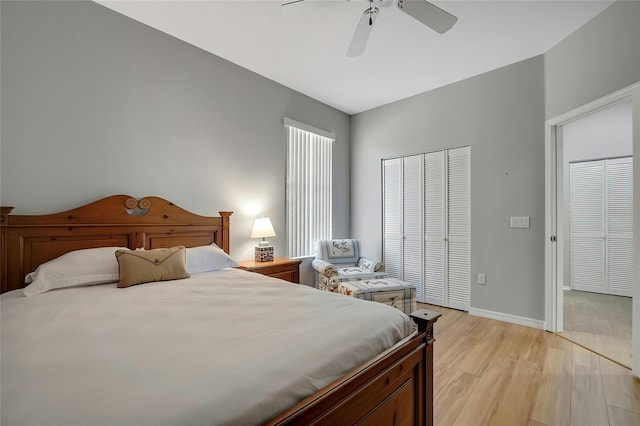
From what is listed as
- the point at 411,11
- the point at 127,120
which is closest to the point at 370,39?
the point at 411,11

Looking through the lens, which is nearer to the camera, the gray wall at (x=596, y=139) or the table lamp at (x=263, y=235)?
the table lamp at (x=263, y=235)

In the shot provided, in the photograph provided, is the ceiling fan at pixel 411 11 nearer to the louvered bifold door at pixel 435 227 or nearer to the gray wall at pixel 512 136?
the gray wall at pixel 512 136

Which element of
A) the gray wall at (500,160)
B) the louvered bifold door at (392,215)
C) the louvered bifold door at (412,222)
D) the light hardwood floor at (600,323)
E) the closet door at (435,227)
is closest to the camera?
the light hardwood floor at (600,323)

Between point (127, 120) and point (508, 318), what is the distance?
4.18 meters

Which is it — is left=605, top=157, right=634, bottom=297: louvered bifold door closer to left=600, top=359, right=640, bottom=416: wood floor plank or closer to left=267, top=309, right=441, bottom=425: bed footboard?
left=600, top=359, right=640, bottom=416: wood floor plank

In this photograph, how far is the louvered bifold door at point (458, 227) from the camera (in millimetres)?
3439

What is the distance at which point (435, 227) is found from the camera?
3715mm

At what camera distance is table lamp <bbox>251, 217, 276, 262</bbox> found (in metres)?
3.09

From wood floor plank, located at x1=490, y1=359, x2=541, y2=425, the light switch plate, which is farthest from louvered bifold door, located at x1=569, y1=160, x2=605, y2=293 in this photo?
wood floor plank, located at x1=490, y1=359, x2=541, y2=425

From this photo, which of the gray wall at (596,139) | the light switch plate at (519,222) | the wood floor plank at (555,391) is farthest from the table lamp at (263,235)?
the gray wall at (596,139)

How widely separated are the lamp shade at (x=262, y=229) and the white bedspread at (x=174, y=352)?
56.1 inches

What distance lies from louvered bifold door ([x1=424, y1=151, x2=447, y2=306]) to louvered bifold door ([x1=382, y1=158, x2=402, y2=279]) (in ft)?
1.24

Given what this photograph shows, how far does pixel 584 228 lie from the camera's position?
13.9 ft

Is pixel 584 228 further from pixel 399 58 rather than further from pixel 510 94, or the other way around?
pixel 399 58
